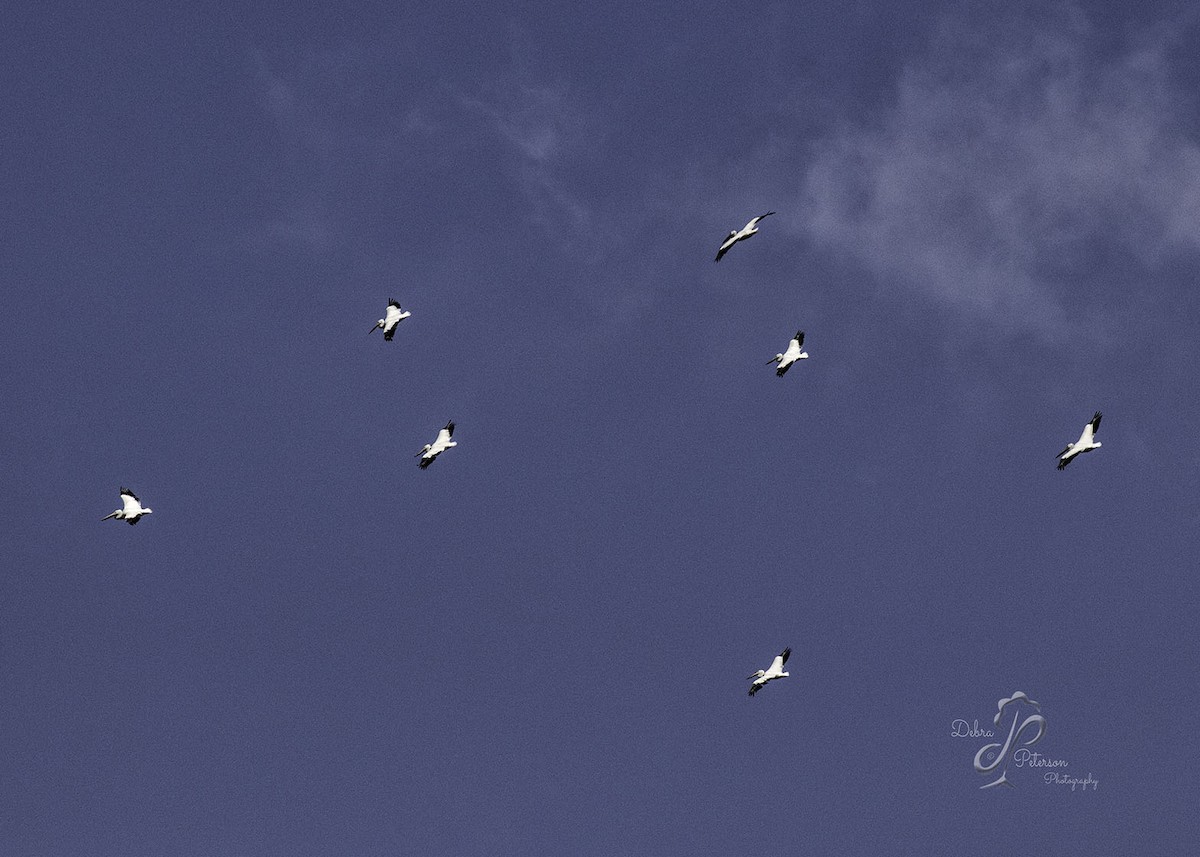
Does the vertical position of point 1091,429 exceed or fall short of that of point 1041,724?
it exceeds it

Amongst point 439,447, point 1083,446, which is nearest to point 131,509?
point 439,447

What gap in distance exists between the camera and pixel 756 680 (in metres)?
169

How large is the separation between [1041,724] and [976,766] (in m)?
9.60

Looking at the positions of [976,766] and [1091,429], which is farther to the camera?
[976,766]

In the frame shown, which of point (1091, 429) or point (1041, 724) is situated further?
point (1041, 724)

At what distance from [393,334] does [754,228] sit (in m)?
29.1

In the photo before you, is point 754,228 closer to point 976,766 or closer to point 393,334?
point 393,334

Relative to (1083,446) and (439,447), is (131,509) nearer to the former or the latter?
(439,447)

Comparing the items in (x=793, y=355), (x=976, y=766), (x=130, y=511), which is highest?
(x=793, y=355)

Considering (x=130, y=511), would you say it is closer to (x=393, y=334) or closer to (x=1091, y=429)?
(x=393, y=334)

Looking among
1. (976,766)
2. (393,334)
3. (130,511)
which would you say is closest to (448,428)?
(393,334)

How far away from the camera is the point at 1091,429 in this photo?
149125 mm

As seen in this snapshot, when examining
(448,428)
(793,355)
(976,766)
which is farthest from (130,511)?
(976,766)

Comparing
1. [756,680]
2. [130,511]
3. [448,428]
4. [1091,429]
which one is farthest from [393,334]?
[1091,429]
